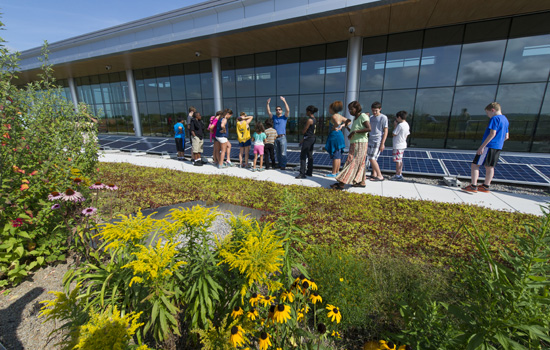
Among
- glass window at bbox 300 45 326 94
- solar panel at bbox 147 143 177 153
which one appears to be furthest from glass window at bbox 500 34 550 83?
solar panel at bbox 147 143 177 153

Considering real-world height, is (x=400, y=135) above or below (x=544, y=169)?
above

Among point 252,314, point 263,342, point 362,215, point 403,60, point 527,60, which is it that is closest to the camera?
point 263,342

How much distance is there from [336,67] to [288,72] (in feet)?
9.21

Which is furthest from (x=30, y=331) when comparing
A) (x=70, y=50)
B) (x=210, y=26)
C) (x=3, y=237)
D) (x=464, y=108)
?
(x=70, y=50)

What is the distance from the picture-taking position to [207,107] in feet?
51.4

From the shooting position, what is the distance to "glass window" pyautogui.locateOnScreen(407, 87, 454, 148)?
10.7 meters

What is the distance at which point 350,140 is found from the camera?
18.9 ft

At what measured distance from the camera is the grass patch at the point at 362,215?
3383mm

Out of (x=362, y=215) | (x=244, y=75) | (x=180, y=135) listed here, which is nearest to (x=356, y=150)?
(x=362, y=215)

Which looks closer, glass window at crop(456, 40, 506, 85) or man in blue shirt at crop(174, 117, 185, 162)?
man in blue shirt at crop(174, 117, 185, 162)

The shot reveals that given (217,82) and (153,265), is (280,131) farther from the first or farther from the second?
(217,82)

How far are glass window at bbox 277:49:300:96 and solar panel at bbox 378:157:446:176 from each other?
24.5 feet

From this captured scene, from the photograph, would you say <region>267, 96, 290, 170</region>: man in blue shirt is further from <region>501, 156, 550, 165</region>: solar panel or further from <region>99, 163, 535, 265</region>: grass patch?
<region>501, 156, 550, 165</region>: solar panel

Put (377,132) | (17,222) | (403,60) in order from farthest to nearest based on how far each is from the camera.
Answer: (403,60) < (377,132) < (17,222)
